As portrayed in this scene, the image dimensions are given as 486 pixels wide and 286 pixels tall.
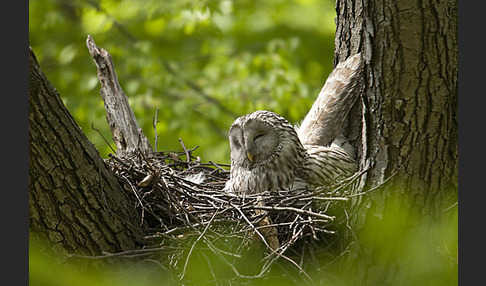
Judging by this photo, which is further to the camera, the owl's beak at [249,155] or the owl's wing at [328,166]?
the owl's beak at [249,155]

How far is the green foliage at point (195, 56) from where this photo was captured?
6.78m

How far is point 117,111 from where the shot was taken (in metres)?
3.84

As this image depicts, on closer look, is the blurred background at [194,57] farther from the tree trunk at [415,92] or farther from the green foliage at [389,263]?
the green foliage at [389,263]

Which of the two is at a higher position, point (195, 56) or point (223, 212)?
point (195, 56)

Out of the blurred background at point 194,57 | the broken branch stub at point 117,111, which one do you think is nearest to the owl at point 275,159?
the broken branch stub at point 117,111

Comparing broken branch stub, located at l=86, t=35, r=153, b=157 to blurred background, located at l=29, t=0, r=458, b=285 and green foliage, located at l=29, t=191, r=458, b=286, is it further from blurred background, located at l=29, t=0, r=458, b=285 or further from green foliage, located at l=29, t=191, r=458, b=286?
green foliage, located at l=29, t=191, r=458, b=286

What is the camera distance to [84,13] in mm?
7383

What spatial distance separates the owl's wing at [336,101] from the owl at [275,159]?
20 cm

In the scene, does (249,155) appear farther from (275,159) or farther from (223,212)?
(223,212)

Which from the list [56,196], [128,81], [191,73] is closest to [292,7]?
[191,73]

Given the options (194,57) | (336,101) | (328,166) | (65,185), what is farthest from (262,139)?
(194,57)

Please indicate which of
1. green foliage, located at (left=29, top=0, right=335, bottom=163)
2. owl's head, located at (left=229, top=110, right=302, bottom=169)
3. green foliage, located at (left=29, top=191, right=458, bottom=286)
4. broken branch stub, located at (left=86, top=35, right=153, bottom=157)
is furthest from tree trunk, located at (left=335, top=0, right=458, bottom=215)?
green foliage, located at (left=29, top=0, right=335, bottom=163)

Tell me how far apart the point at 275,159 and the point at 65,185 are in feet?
4.96

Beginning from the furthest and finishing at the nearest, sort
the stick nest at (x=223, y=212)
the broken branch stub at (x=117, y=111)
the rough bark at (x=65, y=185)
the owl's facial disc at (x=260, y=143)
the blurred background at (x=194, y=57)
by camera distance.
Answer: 1. the blurred background at (x=194, y=57)
2. the broken branch stub at (x=117, y=111)
3. the owl's facial disc at (x=260, y=143)
4. the stick nest at (x=223, y=212)
5. the rough bark at (x=65, y=185)
